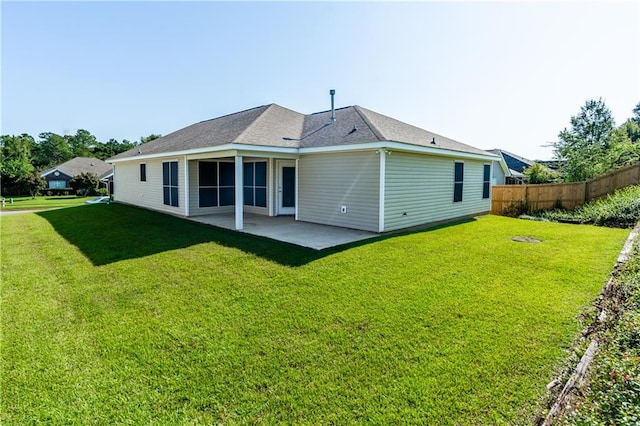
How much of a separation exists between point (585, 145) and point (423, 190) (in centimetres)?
1602

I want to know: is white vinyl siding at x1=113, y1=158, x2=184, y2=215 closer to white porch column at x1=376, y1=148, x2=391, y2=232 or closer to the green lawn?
the green lawn

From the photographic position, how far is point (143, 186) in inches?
632

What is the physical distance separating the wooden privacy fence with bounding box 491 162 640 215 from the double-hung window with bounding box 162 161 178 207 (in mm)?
14528

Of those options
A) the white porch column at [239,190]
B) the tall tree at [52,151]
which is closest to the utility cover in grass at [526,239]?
the white porch column at [239,190]

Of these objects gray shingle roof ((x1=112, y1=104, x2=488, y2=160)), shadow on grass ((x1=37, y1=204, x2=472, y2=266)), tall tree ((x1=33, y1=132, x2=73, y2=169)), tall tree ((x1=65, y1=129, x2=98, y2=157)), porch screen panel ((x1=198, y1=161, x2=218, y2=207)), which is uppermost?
tall tree ((x1=65, y1=129, x2=98, y2=157))

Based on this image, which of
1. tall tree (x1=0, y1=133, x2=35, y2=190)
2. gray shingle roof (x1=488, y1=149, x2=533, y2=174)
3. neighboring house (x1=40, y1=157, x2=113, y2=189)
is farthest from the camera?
neighboring house (x1=40, y1=157, x2=113, y2=189)

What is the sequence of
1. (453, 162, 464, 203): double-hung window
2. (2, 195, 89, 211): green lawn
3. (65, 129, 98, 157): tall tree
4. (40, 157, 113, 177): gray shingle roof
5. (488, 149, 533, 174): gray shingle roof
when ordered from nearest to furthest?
(453, 162, 464, 203): double-hung window < (2, 195, 89, 211): green lawn < (488, 149, 533, 174): gray shingle roof < (40, 157, 113, 177): gray shingle roof < (65, 129, 98, 157): tall tree

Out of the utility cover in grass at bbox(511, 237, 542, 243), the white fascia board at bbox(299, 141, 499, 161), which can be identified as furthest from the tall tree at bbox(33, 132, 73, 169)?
the utility cover in grass at bbox(511, 237, 542, 243)

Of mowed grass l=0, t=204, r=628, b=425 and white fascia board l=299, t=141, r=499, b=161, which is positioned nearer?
mowed grass l=0, t=204, r=628, b=425

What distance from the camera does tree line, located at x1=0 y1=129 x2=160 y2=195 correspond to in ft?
117

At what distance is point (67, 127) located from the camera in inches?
2808

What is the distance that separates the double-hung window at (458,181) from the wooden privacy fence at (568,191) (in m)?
3.75

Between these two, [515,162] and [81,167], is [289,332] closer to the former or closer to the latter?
[515,162]

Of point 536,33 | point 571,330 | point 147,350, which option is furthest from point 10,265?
point 536,33
